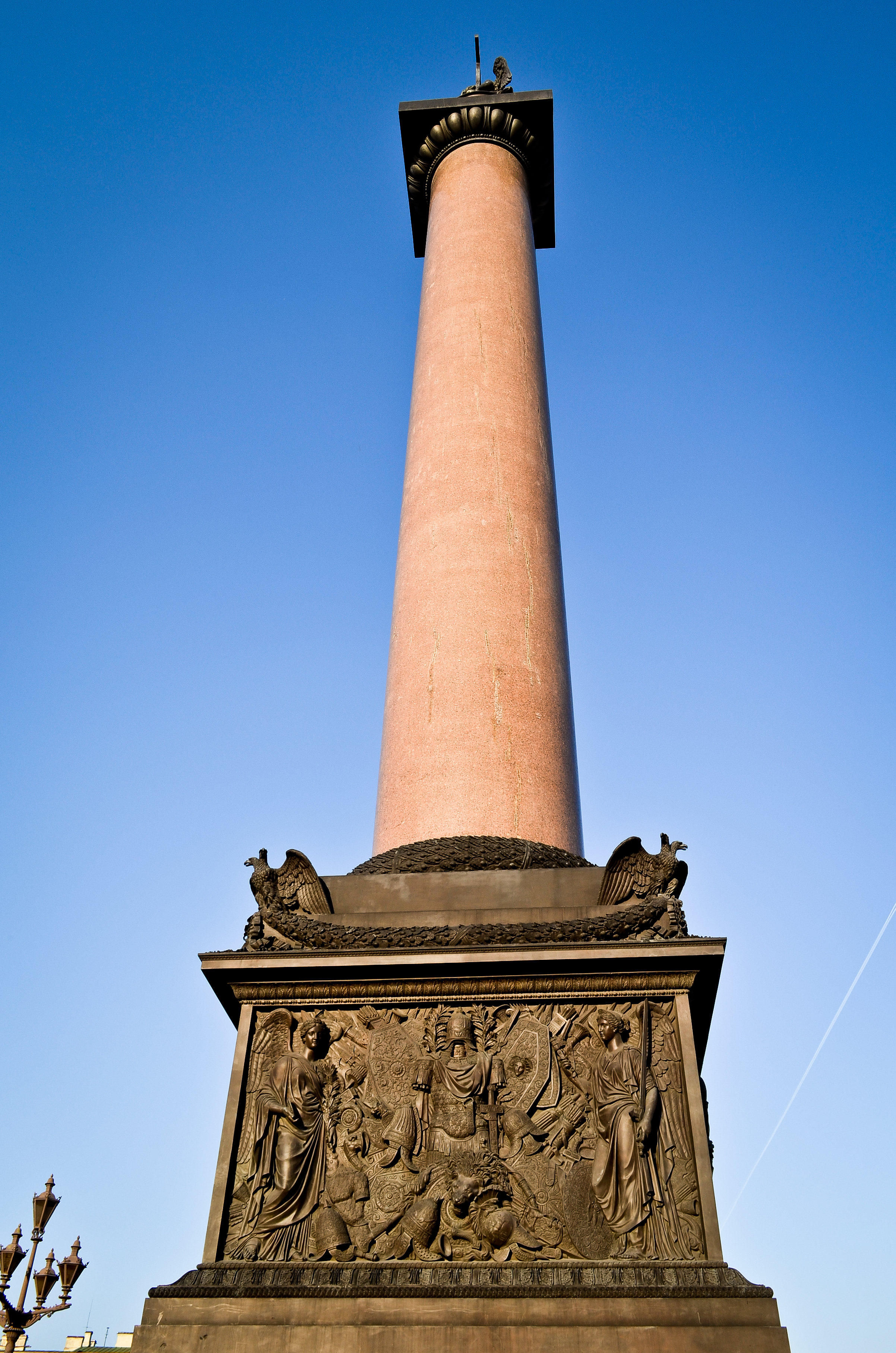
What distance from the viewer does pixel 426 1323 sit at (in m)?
9.07

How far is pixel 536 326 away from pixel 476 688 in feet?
20.8

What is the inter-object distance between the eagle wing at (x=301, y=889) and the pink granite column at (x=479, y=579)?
1.22 metres

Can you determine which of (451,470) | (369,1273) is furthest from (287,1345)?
(451,470)

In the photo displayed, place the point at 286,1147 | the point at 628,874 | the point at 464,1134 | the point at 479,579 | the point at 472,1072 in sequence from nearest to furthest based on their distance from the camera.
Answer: the point at 464,1134 → the point at 286,1147 → the point at 472,1072 → the point at 628,874 → the point at 479,579

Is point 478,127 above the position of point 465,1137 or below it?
above

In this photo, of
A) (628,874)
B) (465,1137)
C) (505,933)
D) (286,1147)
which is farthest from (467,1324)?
(628,874)

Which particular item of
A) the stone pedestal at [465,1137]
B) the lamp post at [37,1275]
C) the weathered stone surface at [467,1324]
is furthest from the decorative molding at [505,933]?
the lamp post at [37,1275]

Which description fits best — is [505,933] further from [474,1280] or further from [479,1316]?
[479,1316]

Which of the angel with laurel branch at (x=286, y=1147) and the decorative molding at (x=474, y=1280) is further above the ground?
the angel with laurel branch at (x=286, y=1147)

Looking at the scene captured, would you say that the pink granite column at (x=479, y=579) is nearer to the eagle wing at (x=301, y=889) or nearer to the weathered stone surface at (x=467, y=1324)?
the eagle wing at (x=301, y=889)

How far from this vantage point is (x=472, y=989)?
35.4 ft

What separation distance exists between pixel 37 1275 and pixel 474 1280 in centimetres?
1174

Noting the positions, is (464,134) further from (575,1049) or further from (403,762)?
(575,1049)

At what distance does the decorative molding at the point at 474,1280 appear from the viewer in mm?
9102
